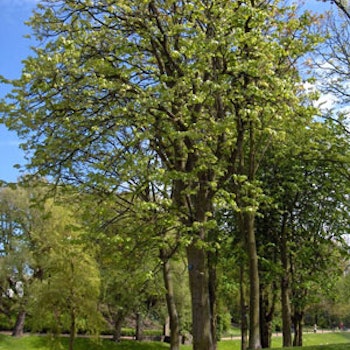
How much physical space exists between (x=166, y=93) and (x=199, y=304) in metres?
5.40

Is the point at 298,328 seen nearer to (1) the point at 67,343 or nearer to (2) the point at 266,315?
(2) the point at 266,315

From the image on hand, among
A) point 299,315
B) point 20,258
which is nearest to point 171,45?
point 299,315

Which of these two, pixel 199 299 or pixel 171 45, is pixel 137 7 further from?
pixel 199 299

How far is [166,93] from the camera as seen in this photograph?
1041 centimetres

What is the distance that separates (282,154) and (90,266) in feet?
38.3

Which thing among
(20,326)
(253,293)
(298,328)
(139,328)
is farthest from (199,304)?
(139,328)

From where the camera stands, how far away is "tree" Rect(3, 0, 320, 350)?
427 inches

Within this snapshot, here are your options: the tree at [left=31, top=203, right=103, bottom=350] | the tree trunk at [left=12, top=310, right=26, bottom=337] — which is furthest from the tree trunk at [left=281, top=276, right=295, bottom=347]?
the tree trunk at [left=12, top=310, right=26, bottom=337]

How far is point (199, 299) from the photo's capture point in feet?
39.5

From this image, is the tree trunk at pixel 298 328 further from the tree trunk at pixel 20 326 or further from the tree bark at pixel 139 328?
the tree trunk at pixel 20 326

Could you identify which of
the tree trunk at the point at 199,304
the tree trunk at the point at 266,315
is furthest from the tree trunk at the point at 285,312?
the tree trunk at the point at 199,304

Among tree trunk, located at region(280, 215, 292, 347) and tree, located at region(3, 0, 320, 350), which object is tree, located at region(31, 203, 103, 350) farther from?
tree, located at region(3, 0, 320, 350)

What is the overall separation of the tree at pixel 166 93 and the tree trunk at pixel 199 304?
3 cm

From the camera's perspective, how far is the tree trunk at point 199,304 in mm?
11891
